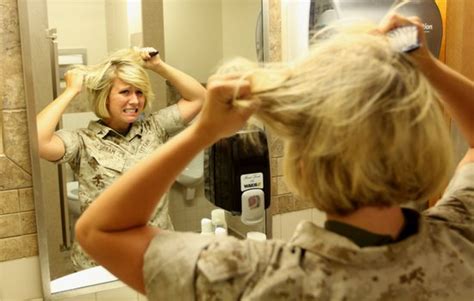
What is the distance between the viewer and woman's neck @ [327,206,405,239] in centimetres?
64

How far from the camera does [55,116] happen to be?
1.29 metres

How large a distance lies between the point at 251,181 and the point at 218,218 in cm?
15

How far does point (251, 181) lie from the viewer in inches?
59.5

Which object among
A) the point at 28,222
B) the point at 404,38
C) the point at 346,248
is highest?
the point at 404,38

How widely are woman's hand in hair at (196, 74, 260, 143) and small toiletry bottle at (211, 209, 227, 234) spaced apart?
0.90 meters

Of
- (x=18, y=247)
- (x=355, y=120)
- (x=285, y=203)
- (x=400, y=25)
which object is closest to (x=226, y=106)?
(x=355, y=120)

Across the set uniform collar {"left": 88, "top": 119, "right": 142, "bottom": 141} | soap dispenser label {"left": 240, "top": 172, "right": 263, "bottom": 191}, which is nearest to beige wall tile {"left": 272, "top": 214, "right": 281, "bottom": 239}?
soap dispenser label {"left": 240, "top": 172, "right": 263, "bottom": 191}

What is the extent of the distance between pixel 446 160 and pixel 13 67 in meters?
1.00

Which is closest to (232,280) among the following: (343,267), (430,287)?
(343,267)

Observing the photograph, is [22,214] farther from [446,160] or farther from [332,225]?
[446,160]

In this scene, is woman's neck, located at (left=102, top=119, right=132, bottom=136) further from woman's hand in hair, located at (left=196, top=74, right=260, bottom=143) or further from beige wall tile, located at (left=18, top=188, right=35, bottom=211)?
woman's hand in hair, located at (left=196, top=74, right=260, bottom=143)

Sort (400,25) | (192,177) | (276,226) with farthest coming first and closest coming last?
1. (276,226)
2. (192,177)
3. (400,25)

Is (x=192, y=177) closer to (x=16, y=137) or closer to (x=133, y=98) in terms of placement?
(x=133, y=98)

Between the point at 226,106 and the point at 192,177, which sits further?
the point at 192,177
